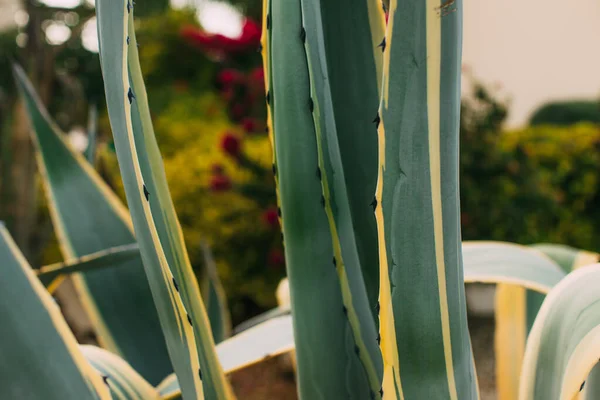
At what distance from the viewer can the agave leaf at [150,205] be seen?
0.32 meters

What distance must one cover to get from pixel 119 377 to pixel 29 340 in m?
0.16

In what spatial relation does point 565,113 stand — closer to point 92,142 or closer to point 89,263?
point 92,142

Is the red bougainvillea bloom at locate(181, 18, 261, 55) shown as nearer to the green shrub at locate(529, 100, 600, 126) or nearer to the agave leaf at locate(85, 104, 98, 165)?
the agave leaf at locate(85, 104, 98, 165)

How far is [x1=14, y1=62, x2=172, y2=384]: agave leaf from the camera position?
0.64 meters

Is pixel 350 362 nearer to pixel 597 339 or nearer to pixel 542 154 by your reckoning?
pixel 597 339

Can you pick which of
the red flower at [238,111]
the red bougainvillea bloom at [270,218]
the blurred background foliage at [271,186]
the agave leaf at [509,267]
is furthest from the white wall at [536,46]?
the agave leaf at [509,267]

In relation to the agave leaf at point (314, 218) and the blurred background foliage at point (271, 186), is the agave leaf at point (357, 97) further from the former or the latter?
the blurred background foliage at point (271, 186)

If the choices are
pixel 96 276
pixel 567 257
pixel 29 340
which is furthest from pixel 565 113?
pixel 29 340

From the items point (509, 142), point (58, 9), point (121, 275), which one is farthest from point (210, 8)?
point (121, 275)

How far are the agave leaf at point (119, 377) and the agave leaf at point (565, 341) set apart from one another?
0.29 metres

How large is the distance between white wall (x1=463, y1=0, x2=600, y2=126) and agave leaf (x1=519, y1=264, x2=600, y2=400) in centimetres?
600

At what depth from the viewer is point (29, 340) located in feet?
0.96

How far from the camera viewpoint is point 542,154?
9.89ft

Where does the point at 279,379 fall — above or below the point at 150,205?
below
